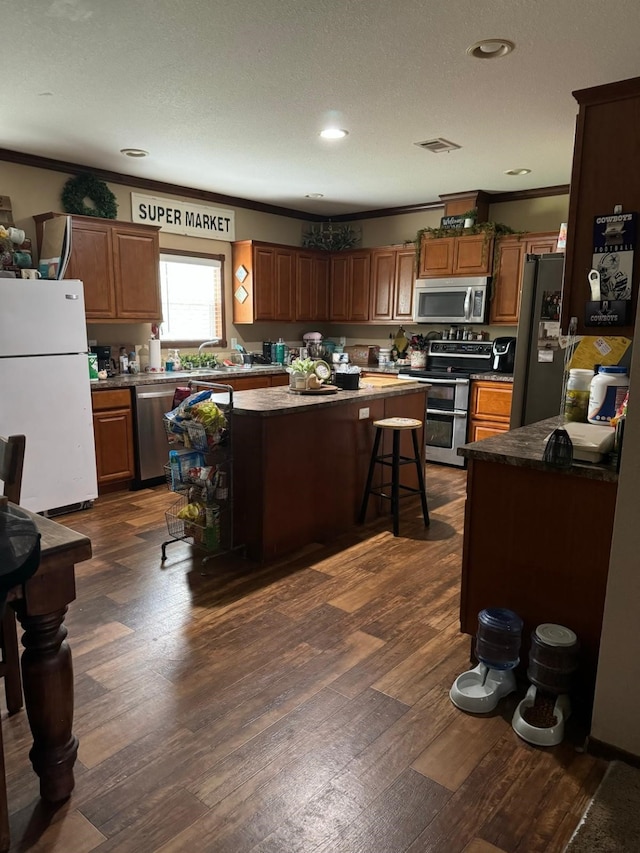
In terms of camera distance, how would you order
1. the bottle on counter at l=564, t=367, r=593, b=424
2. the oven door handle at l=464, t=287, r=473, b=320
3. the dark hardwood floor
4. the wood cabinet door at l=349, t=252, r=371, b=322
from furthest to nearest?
the wood cabinet door at l=349, t=252, r=371, b=322 → the oven door handle at l=464, t=287, r=473, b=320 → the bottle on counter at l=564, t=367, r=593, b=424 → the dark hardwood floor

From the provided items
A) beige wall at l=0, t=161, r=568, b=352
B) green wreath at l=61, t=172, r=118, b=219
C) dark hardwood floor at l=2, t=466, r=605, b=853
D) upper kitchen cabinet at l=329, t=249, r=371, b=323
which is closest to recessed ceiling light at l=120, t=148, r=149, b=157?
green wreath at l=61, t=172, r=118, b=219

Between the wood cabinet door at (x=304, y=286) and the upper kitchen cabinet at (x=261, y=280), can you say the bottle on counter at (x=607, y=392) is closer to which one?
the upper kitchen cabinet at (x=261, y=280)

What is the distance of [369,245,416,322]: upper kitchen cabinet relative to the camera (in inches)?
242

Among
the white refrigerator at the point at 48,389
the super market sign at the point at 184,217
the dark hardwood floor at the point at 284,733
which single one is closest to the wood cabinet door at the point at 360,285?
Result: the super market sign at the point at 184,217

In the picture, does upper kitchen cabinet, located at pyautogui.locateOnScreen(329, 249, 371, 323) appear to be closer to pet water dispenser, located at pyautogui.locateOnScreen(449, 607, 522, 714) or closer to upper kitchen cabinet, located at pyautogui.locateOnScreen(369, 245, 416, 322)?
upper kitchen cabinet, located at pyautogui.locateOnScreen(369, 245, 416, 322)

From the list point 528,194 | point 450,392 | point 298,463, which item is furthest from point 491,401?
point 298,463

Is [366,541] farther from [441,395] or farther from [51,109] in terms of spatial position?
[51,109]

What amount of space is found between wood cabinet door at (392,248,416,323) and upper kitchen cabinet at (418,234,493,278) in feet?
0.65

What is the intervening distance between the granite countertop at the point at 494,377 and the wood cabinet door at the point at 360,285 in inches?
67.7

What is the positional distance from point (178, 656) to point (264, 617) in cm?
47

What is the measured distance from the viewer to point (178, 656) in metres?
2.38

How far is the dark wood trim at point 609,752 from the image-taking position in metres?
1.78

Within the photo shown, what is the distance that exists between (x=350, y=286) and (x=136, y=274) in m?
2.64

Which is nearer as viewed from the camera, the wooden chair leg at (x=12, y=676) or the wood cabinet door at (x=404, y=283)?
the wooden chair leg at (x=12, y=676)
